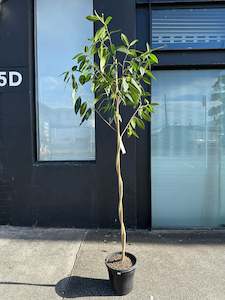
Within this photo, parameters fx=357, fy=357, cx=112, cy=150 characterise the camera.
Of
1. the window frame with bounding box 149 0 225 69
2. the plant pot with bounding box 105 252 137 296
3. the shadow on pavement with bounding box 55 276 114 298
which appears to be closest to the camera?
the plant pot with bounding box 105 252 137 296

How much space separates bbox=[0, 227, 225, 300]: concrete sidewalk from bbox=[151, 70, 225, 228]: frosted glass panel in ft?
1.22

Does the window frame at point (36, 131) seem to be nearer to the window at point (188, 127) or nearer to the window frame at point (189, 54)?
the window at point (188, 127)

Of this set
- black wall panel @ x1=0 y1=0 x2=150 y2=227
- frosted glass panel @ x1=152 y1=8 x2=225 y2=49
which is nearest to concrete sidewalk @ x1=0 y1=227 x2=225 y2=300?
black wall panel @ x1=0 y1=0 x2=150 y2=227

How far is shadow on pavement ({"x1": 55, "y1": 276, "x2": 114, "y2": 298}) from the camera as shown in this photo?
11.5ft

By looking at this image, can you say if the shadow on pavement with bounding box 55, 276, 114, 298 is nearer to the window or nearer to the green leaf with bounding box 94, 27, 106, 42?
the window

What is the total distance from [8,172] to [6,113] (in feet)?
2.95

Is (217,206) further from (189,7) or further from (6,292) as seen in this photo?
(6,292)

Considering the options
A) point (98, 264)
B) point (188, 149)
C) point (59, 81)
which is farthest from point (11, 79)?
point (98, 264)

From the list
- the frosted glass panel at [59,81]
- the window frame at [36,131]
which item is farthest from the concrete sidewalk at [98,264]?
the frosted glass panel at [59,81]

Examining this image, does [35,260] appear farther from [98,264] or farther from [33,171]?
[33,171]

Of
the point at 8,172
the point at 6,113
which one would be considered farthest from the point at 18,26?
the point at 8,172

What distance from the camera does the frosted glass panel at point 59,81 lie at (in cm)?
546

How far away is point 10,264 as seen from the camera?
4180mm

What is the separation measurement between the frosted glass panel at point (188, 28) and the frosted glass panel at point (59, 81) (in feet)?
3.42
